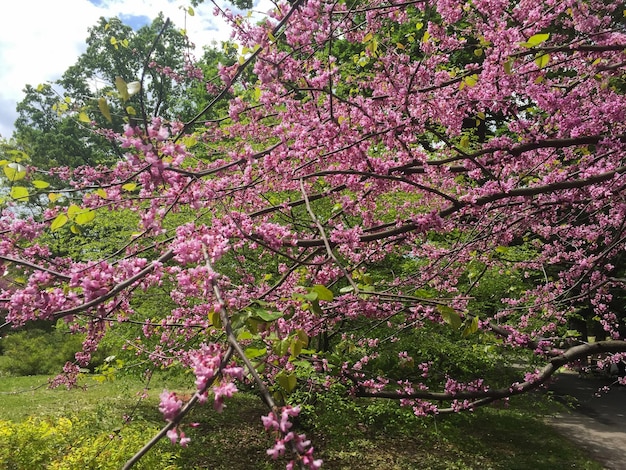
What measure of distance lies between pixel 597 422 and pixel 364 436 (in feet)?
25.3

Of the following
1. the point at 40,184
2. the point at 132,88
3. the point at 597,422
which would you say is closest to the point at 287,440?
the point at 132,88

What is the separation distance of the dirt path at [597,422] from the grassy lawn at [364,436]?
494mm

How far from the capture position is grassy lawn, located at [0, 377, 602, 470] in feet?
26.2

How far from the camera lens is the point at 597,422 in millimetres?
12539

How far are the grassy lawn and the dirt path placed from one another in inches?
19.5

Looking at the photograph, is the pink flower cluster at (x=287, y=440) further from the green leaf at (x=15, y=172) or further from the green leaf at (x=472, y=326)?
the green leaf at (x=15, y=172)

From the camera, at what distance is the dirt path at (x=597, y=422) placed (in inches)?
377

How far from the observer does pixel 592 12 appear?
14.7 ft

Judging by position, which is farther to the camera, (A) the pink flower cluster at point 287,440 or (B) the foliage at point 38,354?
(B) the foliage at point 38,354

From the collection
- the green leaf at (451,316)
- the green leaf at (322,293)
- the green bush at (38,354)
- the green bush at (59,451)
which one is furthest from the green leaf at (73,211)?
the green bush at (38,354)

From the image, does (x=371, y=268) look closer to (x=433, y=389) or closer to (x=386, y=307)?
(x=433, y=389)

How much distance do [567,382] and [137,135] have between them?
2186 centimetres

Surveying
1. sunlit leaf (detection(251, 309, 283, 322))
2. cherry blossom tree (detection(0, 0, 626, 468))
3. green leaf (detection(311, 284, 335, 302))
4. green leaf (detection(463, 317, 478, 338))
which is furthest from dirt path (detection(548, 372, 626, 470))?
sunlit leaf (detection(251, 309, 283, 322))

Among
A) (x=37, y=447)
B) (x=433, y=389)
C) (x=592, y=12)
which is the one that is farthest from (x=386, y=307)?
(x=433, y=389)
